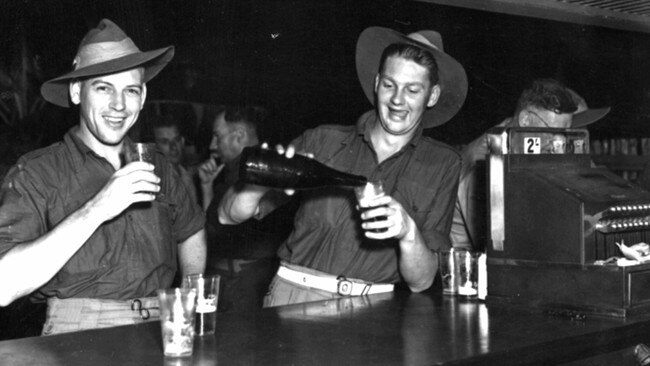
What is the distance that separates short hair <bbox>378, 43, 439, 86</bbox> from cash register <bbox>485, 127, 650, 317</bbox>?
25.7 inches

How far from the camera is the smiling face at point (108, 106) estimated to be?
2.67m

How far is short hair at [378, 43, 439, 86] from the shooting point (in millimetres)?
3131

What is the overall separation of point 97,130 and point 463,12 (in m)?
3.63

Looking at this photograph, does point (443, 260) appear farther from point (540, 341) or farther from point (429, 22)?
point (429, 22)

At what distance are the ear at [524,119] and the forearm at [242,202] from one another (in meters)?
1.72

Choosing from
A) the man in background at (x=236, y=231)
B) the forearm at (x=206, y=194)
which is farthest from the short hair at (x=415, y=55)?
the forearm at (x=206, y=194)

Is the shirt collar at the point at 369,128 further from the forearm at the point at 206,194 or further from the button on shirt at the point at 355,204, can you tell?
the forearm at the point at 206,194

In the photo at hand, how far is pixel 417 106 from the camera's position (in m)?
→ 3.10

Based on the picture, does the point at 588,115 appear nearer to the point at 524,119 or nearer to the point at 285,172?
the point at 524,119

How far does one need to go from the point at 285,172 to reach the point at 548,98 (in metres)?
1.93

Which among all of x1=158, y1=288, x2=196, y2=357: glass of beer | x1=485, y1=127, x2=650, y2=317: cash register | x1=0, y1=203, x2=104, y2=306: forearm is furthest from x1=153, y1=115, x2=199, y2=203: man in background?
x1=158, y1=288, x2=196, y2=357: glass of beer

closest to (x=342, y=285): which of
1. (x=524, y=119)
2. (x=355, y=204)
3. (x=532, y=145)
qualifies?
(x=355, y=204)

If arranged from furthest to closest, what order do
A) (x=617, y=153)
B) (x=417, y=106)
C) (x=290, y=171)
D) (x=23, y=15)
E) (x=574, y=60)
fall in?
1. (x=617, y=153)
2. (x=574, y=60)
3. (x=23, y=15)
4. (x=417, y=106)
5. (x=290, y=171)

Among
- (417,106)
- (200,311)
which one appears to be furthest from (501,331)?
(417,106)
